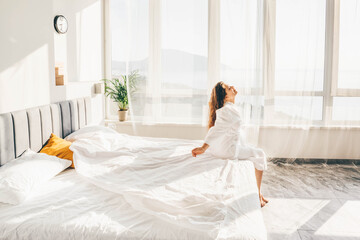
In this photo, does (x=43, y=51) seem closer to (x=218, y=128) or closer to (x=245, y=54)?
(x=218, y=128)

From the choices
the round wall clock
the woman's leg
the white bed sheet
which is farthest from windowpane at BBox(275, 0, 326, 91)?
the white bed sheet

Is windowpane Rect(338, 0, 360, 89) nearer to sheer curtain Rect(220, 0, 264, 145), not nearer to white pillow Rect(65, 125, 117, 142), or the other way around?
sheer curtain Rect(220, 0, 264, 145)

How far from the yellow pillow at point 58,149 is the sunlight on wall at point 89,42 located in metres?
1.34

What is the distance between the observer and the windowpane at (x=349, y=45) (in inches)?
178

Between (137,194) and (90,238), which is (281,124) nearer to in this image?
(137,194)

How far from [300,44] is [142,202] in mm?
3630

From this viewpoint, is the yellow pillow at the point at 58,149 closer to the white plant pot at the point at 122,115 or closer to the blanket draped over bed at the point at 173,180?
the blanket draped over bed at the point at 173,180

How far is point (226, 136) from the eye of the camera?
2.87m

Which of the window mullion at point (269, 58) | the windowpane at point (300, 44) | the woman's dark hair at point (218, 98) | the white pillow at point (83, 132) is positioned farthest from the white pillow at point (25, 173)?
the windowpane at point (300, 44)

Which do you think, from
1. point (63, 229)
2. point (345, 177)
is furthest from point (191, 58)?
point (63, 229)

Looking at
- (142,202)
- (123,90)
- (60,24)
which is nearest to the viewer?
(142,202)

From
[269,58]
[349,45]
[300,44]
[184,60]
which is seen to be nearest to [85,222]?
[184,60]

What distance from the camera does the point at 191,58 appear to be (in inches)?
187

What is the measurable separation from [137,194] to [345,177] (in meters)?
3.16
